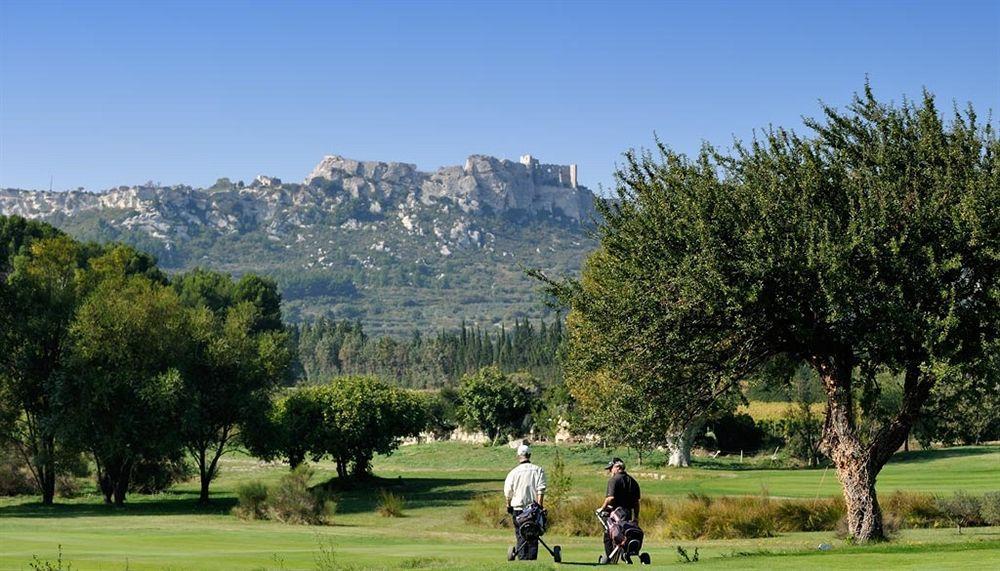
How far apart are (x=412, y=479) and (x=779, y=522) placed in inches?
1284

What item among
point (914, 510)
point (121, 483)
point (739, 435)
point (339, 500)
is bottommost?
point (339, 500)

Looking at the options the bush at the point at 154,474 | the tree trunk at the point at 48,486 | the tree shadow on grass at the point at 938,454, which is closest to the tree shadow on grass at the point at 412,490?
the bush at the point at 154,474

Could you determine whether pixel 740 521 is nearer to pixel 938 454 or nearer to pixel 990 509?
pixel 990 509

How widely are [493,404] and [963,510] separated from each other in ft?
196

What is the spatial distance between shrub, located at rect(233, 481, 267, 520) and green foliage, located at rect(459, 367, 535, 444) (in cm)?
4893

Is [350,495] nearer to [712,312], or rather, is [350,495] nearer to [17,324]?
[17,324]

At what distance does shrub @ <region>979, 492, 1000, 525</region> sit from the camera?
32688mm

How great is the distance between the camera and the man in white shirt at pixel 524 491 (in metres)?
20.3

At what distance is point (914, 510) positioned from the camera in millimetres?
33531

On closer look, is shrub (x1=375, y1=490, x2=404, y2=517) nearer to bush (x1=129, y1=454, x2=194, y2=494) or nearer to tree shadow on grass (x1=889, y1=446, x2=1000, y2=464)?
bush (x1=129, y1=454, x2=194, y2=494)

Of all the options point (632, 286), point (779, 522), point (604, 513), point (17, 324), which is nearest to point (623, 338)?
point (632, 286)

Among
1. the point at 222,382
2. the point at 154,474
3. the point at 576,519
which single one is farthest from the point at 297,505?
the point at 154,474

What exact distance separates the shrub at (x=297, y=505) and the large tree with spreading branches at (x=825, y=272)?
658 inches

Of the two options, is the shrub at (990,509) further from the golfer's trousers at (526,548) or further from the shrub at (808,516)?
the golfer's trousers at (526,548)
